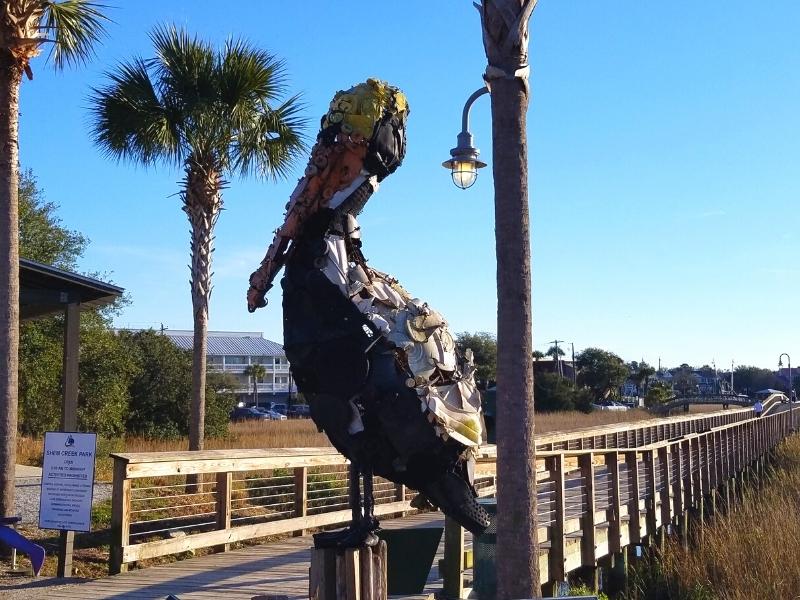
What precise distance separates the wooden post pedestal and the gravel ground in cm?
756

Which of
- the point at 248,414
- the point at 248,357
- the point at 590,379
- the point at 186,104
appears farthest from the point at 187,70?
the point at 248,357

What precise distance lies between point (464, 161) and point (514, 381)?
3368 millimetres

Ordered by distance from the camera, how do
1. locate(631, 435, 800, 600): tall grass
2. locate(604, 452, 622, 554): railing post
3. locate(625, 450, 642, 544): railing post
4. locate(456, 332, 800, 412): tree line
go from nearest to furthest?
locate(631, 435, 800, 600): tall grass < locate(604, 452, 622, 554): railing post < locate(625, 450, 642, 544): railing post < locate(456, 332, 800, 412): tree line

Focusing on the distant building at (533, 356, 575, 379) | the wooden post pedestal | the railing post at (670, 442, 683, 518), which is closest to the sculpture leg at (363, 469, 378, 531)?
the wooden post pedestal

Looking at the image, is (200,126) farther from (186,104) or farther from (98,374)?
(98,374)

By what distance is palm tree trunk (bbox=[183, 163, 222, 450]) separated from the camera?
1288cm

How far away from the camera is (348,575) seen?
4.17 metres

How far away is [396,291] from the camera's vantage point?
14.7 ft

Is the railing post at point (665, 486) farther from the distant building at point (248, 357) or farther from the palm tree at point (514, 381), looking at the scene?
the distant building at point (248, 357)

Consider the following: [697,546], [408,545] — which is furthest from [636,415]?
[408,545]

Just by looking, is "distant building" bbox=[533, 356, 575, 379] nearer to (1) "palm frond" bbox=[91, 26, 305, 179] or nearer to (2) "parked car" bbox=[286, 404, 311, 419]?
(2) "parked car" bbox=[286, 404, 311, 419]

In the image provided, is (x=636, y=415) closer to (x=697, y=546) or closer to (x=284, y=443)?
(x=284, y=443)

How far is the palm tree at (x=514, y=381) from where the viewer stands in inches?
198

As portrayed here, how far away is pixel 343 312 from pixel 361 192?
61 cm
